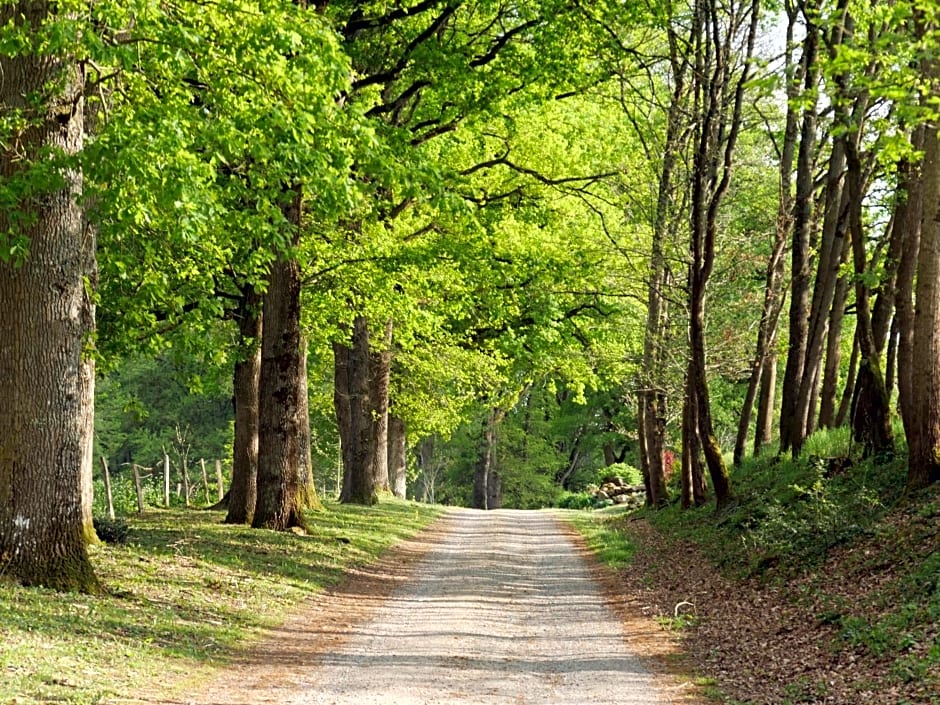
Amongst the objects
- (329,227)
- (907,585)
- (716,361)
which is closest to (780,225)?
(716,361)

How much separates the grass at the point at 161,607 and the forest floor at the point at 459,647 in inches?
16.6

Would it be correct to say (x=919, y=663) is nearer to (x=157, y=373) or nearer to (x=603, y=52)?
(x=603, y=52)

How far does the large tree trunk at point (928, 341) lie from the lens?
1245cm

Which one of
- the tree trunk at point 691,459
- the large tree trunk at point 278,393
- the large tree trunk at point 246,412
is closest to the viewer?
the large tree trunk at point 278,393

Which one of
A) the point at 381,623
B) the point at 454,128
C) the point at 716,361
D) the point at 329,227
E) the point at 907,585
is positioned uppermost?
the point at 454,128

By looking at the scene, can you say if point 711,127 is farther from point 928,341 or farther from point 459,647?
point 459,647

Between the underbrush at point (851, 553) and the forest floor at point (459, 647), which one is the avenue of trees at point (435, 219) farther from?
the forest floor at point (459, 647)

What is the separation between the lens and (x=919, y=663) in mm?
8180

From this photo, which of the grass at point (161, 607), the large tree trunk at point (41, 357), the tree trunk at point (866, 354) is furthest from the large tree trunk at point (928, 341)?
the large tree trunk at point (41, 357)

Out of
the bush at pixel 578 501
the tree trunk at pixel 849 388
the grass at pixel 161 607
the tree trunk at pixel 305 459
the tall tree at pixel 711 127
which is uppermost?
the tall tree at pixel 711 127

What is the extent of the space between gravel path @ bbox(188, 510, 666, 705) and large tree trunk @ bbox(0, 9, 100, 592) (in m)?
2.75

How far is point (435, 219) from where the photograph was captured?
22281 mm

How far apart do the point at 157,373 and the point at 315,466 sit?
11.3 m

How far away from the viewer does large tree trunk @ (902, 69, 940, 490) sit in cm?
1245
